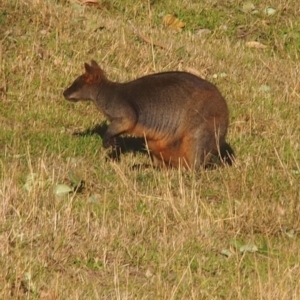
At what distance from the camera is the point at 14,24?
11.8 m

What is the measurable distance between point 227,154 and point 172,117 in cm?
69

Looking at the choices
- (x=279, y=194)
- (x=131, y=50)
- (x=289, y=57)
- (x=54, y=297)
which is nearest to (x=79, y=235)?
(x=54, y=297)

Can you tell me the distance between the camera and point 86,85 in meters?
9.69

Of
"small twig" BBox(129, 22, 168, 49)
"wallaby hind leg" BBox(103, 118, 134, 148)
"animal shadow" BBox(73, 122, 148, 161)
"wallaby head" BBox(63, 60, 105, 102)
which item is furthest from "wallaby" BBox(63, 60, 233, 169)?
"small twig" BBox(129, 22, 168, 49)

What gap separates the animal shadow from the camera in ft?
31.9

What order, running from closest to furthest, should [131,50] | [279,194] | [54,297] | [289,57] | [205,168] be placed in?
[54,297] → [279,194] → [205,168] → [131,50] → [289,57]

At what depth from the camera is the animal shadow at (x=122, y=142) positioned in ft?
31.9

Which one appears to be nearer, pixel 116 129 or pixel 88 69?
pixel 116 129

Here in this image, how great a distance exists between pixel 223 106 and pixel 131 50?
2710mm

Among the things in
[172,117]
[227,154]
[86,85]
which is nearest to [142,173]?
[172,117]

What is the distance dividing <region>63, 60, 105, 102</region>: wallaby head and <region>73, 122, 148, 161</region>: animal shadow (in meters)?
0.39

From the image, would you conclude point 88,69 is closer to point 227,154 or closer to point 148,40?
Answer: point 227,154

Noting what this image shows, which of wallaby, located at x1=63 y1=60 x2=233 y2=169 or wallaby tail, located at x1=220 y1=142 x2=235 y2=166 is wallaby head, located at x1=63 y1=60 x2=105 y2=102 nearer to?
wallaby, located at x1=63 y1=60 x2=233 y2=169

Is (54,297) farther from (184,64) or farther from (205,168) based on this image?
(184,64)
